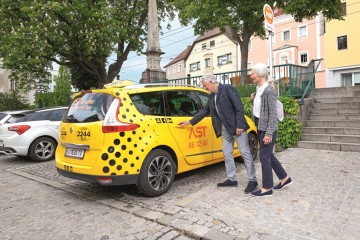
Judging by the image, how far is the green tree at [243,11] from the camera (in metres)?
14.0

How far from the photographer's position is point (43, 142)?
28.0 ft

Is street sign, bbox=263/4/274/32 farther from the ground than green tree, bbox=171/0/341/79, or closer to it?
closer to it

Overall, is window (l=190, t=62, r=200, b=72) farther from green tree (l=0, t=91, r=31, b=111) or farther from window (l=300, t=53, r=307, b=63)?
green tree (l=0, t=91, r=31, b=111)

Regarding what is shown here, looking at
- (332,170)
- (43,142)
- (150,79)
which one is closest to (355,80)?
(150,79)

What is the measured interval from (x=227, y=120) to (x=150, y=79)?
861 centimetres

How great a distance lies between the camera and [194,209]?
412 cm

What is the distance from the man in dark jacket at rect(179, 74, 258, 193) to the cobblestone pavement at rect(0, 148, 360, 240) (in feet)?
1.08

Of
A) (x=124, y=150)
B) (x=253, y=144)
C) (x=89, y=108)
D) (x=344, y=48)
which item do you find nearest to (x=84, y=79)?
(x=253, y=144)

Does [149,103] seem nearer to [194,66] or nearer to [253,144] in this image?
[253,144]

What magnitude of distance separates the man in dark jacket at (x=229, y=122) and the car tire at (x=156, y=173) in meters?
0.68

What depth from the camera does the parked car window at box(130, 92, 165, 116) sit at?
4641mm

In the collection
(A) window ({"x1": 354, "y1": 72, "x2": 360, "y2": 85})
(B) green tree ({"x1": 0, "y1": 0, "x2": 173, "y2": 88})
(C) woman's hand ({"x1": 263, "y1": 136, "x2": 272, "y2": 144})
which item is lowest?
(C) woman's hand ({"x1": 263, "y1": 136, "x2": 272, "y2": 144})

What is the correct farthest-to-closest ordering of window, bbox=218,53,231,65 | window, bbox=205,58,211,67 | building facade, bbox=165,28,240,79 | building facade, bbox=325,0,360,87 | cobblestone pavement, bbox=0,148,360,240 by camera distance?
1. window, bbox=205,58,211,67
2. window, bbox=218,53,231,65
3. building facade, bbox=165,28,240,79
4. building facade, bbox=325,0,360,87
5. cobblestone pavement, bbox=0,148,360,240

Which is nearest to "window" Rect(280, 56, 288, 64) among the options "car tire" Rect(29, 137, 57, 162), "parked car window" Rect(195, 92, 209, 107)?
"car tire" Rect(29, 137, 57, 162)
